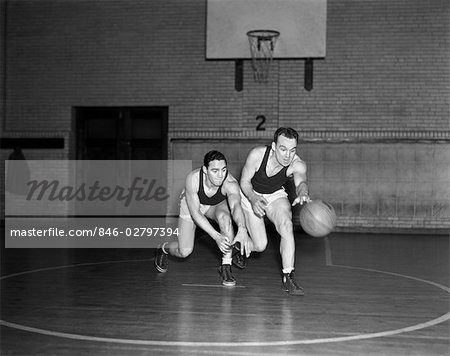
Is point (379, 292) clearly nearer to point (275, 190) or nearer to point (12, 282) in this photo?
point (275, 190)

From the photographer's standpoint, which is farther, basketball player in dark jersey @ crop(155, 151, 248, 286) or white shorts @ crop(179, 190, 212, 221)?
white shorts @ crop(179, 190, 212, 221)

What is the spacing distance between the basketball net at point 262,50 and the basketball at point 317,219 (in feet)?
24.1

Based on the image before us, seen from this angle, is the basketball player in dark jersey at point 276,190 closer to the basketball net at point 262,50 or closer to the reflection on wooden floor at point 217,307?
the reflection on wooden floor at point 217,307

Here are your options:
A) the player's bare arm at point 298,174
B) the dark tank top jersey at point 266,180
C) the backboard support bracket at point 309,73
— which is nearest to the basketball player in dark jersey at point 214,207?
the dark tank top jersey at point 266,180

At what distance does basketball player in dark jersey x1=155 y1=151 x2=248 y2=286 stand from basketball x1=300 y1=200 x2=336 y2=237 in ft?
2.02

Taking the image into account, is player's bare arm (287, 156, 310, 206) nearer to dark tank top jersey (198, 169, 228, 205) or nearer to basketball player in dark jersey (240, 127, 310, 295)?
basketball player in dark jersey (240, 127, 310, 295)

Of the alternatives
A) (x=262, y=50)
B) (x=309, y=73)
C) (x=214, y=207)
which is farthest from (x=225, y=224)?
(x=309, y=73)

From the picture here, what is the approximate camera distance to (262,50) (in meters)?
12.9

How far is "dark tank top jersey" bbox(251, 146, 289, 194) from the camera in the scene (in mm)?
6410

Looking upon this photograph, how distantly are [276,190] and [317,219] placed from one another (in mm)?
823

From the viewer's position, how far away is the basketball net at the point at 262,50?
12633 mm

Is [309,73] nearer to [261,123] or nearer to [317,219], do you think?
[261,123]

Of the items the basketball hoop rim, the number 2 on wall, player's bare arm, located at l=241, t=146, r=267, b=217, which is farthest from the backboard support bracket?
player's bare arm, located at l=241, t=146, r=267, b=217

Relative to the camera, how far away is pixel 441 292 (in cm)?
633
